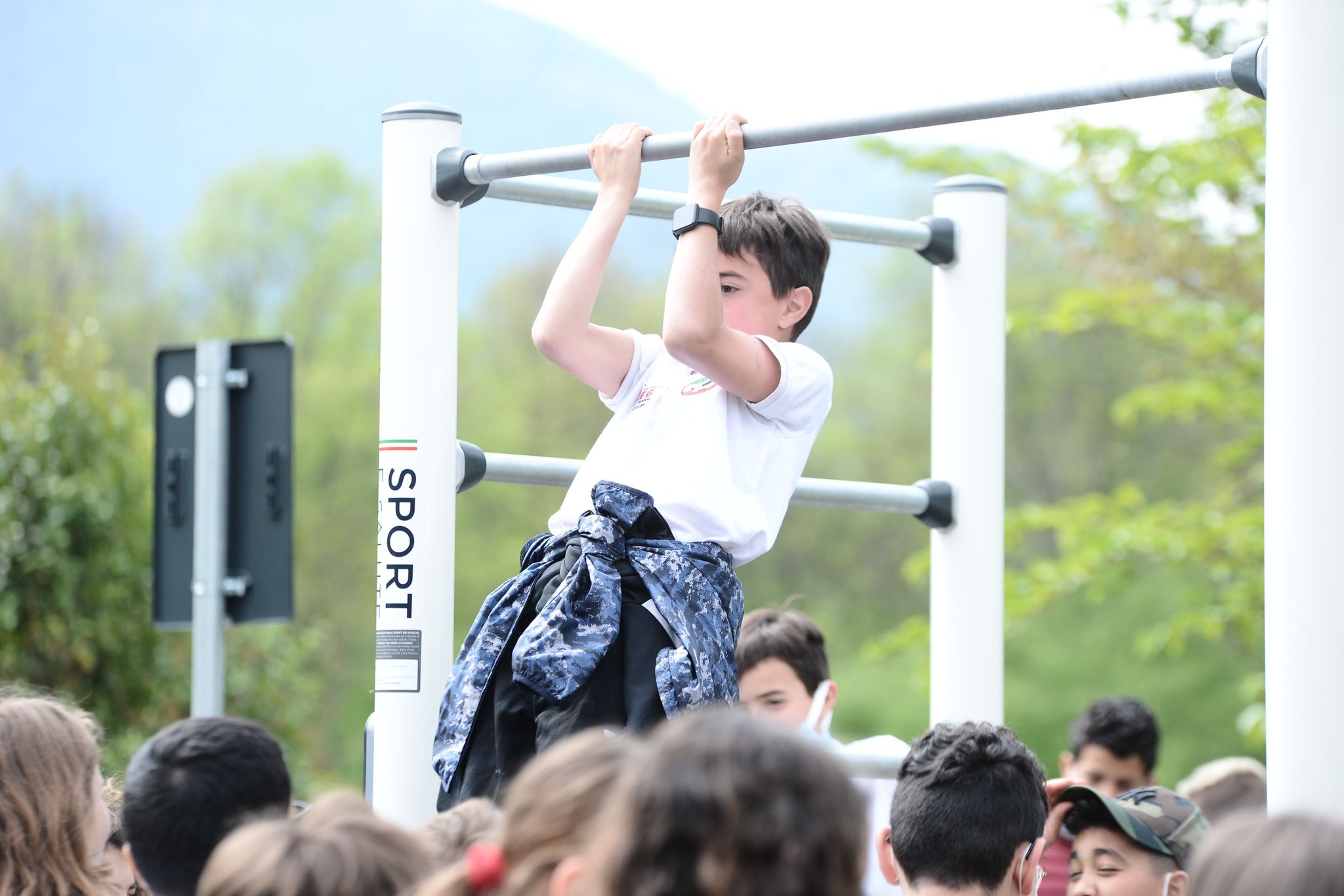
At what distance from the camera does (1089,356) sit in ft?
75.0

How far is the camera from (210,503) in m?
4.29

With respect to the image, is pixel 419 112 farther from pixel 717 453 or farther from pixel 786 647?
pixel 786 647

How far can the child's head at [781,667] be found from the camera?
4133 millimetres

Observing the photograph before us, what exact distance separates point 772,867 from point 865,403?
2503cm

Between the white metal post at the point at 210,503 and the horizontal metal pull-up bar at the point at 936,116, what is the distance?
1.71 metres

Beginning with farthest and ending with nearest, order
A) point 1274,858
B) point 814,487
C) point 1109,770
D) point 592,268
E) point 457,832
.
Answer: point 1109,770 < point 814,487 < point 592,268 < point 457,832 < point 1274,858

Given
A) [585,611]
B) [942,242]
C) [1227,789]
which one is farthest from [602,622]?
[1227,789]

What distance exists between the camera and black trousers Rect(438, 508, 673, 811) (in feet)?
7.53

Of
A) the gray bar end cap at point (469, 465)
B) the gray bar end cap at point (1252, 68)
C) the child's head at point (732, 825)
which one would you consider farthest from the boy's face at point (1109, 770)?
the child's head at point (732, 825)

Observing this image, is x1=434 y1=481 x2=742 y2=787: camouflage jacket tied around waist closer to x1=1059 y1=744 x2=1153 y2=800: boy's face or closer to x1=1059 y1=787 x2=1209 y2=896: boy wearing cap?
x1=1059 y1=787 x2=1209 y2=896: boy wearing cap

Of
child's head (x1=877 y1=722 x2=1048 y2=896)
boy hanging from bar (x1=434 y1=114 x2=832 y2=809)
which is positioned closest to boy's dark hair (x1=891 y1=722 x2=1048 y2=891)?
child's head (x1=877 y1=722 x2=1048 y2=896)

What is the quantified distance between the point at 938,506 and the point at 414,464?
39.6 inches

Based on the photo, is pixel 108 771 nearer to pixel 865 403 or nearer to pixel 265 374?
pixel 265 374

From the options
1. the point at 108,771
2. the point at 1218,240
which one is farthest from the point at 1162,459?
the point at 108,771
